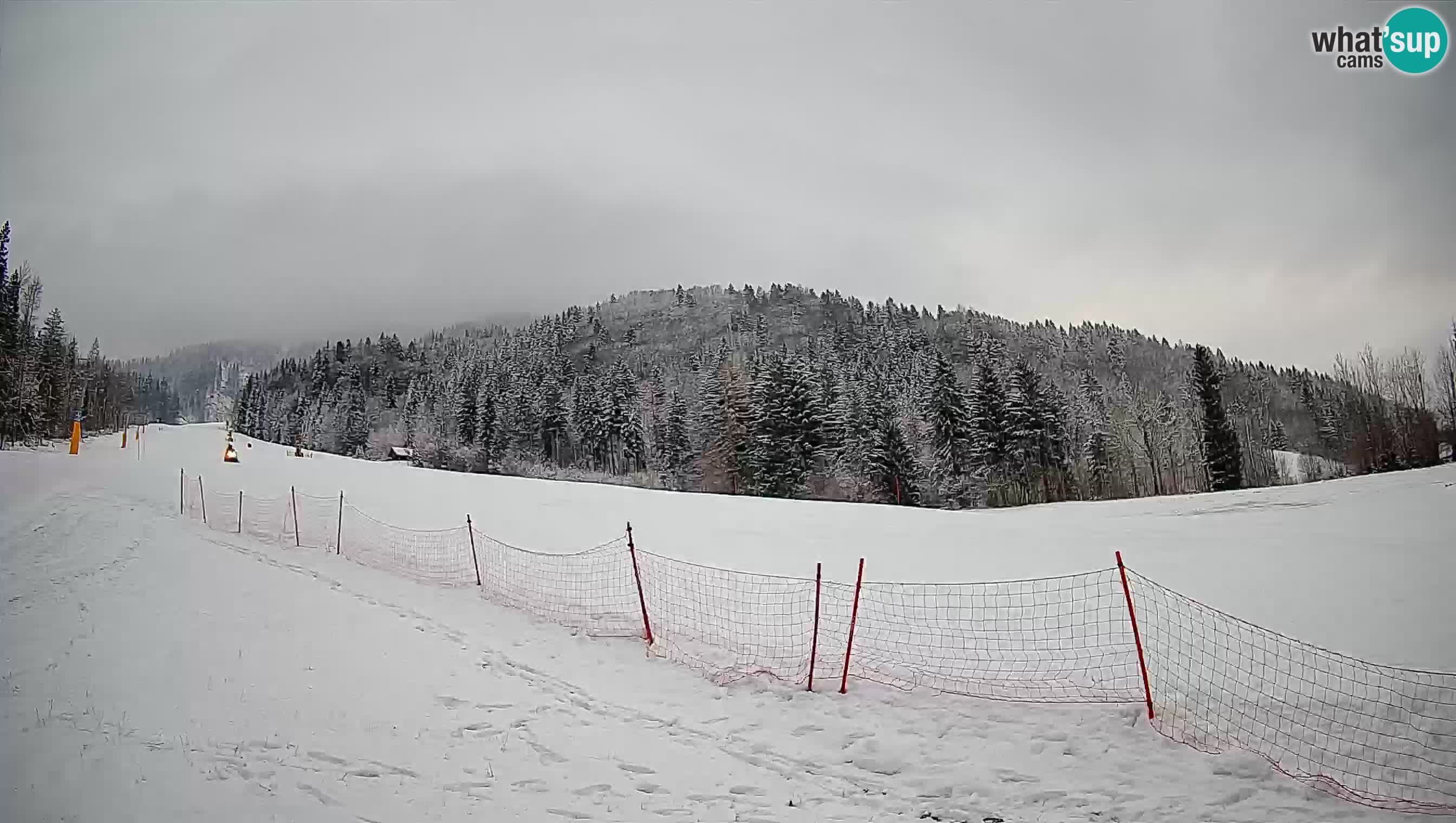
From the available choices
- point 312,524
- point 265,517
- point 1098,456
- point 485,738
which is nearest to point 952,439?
point 1098,456

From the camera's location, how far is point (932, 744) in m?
5.58

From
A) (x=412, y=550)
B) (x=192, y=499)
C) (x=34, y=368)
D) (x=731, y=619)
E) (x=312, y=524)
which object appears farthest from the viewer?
(x=192, y=499)

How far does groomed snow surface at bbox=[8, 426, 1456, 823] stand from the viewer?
4527mm

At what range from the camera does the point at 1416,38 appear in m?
5.70

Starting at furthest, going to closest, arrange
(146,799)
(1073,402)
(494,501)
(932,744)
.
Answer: (1073,402), (494,501), (932,744), (146,799)

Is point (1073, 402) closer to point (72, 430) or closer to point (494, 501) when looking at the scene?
point (494, 501)

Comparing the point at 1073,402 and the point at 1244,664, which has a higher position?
the point at 1073,402

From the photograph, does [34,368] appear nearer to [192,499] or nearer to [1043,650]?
[192,499]

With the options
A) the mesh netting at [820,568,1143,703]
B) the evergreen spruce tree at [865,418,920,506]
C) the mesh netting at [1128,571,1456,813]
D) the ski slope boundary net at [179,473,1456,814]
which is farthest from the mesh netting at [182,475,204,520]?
the evergreen spruce tree at [865,418,920,506]

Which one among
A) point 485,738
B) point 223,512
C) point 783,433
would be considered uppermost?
point 783,433

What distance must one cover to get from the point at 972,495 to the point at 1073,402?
48.0ft

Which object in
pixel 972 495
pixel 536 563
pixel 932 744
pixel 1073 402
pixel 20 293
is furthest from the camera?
pixel 1073 402

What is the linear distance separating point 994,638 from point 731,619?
3528mm

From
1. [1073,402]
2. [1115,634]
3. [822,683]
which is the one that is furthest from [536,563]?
[1073,402]
